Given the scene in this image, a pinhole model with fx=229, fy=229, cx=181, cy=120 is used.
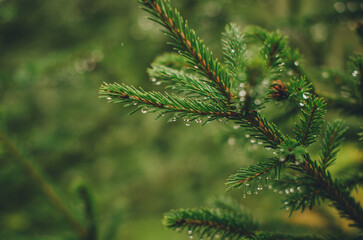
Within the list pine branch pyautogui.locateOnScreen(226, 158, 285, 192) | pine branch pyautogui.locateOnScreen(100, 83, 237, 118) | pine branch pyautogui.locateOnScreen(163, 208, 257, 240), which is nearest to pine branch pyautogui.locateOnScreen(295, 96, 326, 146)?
pine branch pyautogui.locateOnScreen(226, 158, 285, 192)

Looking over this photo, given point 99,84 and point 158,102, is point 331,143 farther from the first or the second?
point 99,84

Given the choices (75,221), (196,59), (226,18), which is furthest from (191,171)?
(196,59)

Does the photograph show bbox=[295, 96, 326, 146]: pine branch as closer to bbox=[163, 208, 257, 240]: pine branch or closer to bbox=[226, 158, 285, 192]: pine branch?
bbox=[226, 158, 285, 192]: pine branch

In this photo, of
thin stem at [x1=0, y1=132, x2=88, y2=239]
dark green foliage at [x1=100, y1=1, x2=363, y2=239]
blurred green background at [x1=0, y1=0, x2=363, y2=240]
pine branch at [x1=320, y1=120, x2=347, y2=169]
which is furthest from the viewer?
blurred green background at [x1=0, y1=0, x2=363, y2=240]

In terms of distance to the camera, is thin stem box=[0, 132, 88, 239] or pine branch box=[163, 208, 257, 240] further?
thin stem box=[0, 132, 88, 239]

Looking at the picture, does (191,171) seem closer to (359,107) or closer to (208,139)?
(208,139)

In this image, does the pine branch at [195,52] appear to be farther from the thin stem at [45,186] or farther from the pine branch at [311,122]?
the thin stem at [45,186]

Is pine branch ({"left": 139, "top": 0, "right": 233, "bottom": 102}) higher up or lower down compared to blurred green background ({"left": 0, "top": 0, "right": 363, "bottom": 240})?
lower down
